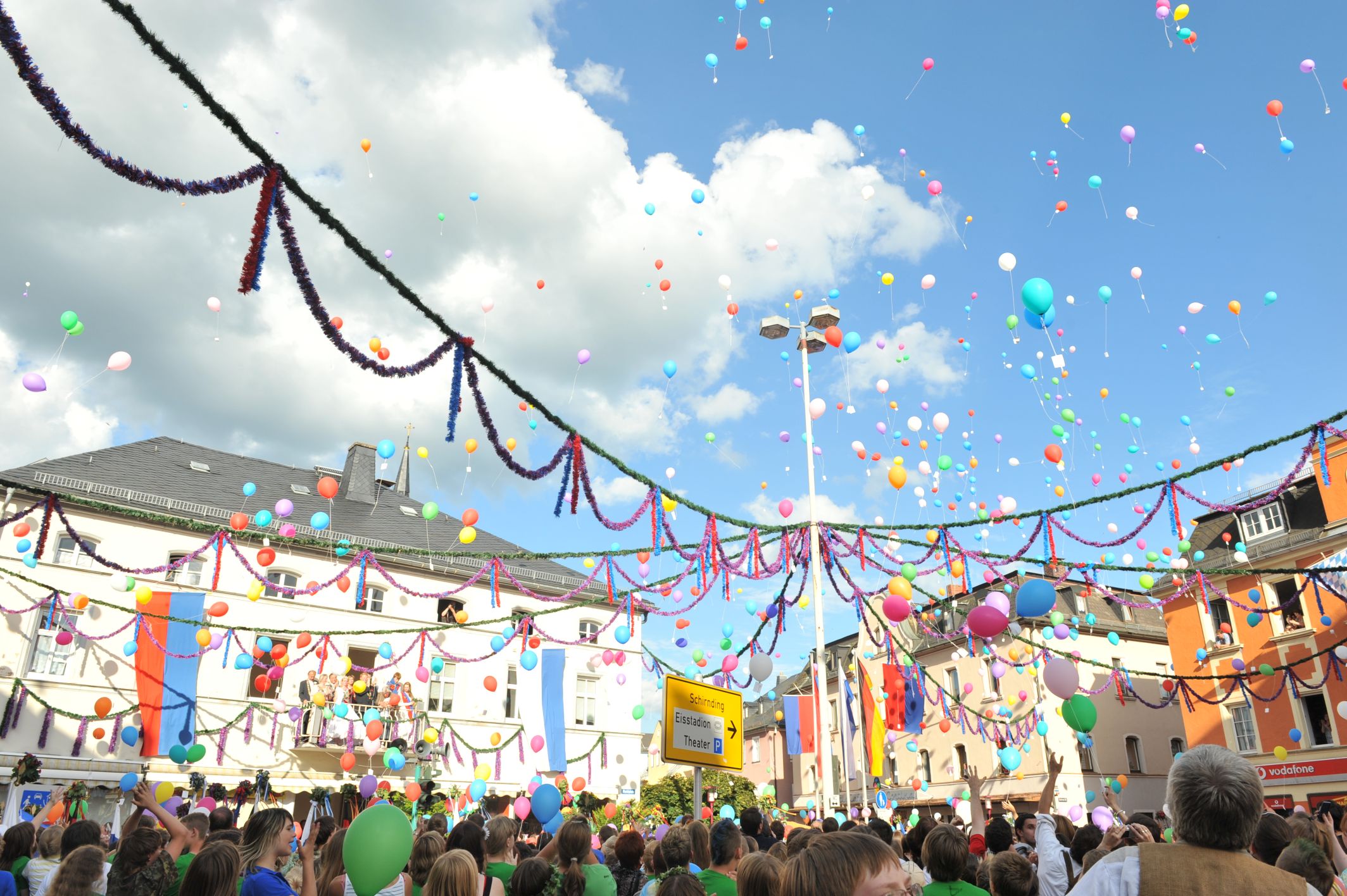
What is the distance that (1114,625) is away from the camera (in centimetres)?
3484

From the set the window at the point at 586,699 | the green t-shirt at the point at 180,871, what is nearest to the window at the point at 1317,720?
the window at the point at 586,699

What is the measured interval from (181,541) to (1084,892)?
2658 cm

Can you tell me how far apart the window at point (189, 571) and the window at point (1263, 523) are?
30.7 m

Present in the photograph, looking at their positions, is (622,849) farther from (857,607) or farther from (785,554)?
(857,607)

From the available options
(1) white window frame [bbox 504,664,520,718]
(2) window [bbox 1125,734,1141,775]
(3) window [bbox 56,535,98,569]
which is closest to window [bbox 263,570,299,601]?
(3) window [bbox 56,535,98,569]

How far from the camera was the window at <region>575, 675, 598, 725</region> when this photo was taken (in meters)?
30.0

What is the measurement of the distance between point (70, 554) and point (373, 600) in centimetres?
817

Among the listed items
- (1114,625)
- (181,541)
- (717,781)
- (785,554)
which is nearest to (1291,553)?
(1114,625)

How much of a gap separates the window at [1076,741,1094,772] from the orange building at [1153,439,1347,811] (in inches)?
217

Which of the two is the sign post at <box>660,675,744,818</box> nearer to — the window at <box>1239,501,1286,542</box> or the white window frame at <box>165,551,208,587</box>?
the white window frame at <box>165,551,208,587</box>

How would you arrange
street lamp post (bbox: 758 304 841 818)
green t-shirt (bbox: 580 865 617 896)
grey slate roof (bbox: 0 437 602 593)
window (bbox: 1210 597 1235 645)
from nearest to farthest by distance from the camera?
green t-shirt (bbox: 580 865 617 896) < street lamp post (bbox: 758 304 841 818) < grey slate roof (bbox: 0 437 602 593) < window (bbox: 1210 597 1235 645)

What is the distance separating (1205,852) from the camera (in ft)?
7.85

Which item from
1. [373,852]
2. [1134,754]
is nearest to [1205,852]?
[373,852]

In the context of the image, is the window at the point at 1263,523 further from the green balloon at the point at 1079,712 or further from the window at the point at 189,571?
the window at the point at 189,571
